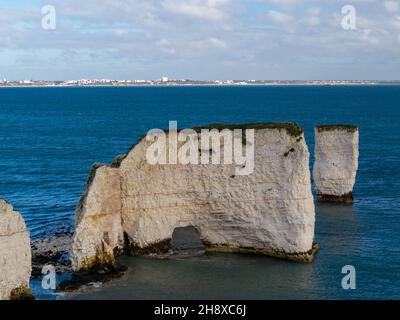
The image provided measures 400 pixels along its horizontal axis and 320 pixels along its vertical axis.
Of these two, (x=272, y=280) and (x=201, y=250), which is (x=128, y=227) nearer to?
(x=201, y=250)

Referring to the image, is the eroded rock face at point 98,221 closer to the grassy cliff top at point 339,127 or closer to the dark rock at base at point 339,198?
the dark rock at base at point 339,198

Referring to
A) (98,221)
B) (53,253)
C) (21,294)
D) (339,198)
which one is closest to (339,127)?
(339,198)

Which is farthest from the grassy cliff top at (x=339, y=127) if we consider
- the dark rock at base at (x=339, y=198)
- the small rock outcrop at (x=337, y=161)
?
the dark rock at base at (x=339, y=198)

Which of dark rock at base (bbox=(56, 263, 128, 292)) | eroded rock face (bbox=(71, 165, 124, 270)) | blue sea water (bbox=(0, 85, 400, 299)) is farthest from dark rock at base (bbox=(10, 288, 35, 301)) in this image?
Answer: eroded rock face (bbox=(71, 165, 124, 270))

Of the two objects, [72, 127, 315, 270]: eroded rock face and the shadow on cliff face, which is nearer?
[72, 127, 315, 270]: eroded rock face

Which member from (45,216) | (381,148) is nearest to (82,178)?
(45,216)

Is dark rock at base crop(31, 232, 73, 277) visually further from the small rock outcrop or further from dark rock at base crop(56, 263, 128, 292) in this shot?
the small rock outcrop
